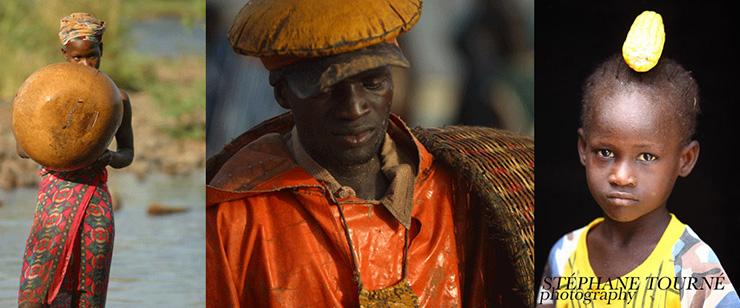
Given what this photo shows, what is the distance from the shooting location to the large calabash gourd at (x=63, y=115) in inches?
218

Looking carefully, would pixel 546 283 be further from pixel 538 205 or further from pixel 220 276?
pixel 220 276

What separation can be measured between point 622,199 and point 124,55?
4664 millimetres

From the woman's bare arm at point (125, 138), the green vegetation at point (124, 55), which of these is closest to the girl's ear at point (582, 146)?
the woman's bare arm at point (125, 138)

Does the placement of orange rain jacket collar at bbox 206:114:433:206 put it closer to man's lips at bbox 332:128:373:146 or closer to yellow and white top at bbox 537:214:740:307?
man's lips at bbox 332:128:373:146

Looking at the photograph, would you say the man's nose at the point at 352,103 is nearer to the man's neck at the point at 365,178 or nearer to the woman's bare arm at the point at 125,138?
the man's neck at the point at 365,178

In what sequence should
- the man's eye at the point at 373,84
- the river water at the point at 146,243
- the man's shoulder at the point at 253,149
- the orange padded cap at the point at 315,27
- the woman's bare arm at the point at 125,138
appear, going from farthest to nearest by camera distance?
1. the river water at the point at 146,243
2. the woman's bare arm at the point at 125,138
3. the man's shoulder at the point at 253,149
4. the man's eye at the point at 373,84
5. the orange padded cap at the point at 315,27

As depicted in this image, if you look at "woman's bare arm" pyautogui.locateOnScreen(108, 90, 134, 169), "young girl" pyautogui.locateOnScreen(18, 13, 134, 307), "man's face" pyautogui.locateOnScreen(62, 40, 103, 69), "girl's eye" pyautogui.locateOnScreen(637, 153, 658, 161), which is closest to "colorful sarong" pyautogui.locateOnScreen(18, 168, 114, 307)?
"young girl" pyautogui.locateOnScreen(18, 13, 134, 307)

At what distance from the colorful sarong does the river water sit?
149cm

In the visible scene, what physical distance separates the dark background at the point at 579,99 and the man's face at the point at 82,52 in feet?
6.15

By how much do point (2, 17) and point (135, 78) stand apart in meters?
0.94

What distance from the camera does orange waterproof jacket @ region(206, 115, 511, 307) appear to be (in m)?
5.62

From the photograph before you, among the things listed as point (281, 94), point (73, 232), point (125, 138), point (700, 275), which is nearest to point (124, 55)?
point (125, 138)

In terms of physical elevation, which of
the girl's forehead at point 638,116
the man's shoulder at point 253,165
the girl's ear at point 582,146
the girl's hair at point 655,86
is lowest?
the man's shoulder at point 253,165

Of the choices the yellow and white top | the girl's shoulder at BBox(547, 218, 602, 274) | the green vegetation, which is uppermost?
the green vegetation
